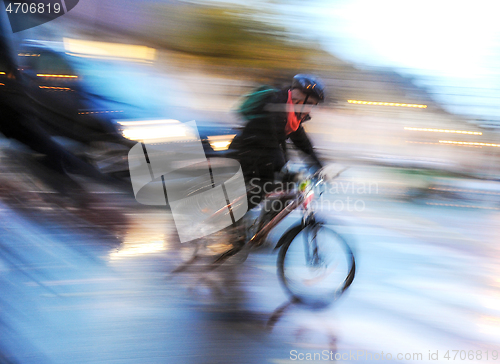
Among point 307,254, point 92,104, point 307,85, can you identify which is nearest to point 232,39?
point 307,85

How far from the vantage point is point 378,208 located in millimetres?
3730

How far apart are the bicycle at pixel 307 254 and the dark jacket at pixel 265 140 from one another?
0.69 feet

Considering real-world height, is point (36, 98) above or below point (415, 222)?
above

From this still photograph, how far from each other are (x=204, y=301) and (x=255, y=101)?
1324mm

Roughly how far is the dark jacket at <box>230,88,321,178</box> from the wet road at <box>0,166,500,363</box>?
42 centimetres

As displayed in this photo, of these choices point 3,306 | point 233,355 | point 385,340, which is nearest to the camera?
point 233,355

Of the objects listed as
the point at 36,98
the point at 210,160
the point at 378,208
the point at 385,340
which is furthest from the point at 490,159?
the point at 36,98

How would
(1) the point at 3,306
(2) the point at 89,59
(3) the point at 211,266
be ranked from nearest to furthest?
(1) the point at 3,306, (3) the point at 211,266, (2) the point at 89,59

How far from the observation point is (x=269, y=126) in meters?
2.21

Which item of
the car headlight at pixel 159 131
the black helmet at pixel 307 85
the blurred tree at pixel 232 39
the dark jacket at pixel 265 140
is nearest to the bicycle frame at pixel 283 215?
the dark jacket at pixel 265 140

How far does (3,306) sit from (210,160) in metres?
1.57

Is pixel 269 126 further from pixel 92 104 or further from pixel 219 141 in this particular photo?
pixel 92 104

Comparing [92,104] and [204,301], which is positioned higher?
[92,104]

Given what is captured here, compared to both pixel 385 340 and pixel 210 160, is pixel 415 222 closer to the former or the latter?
pixel 385 340
